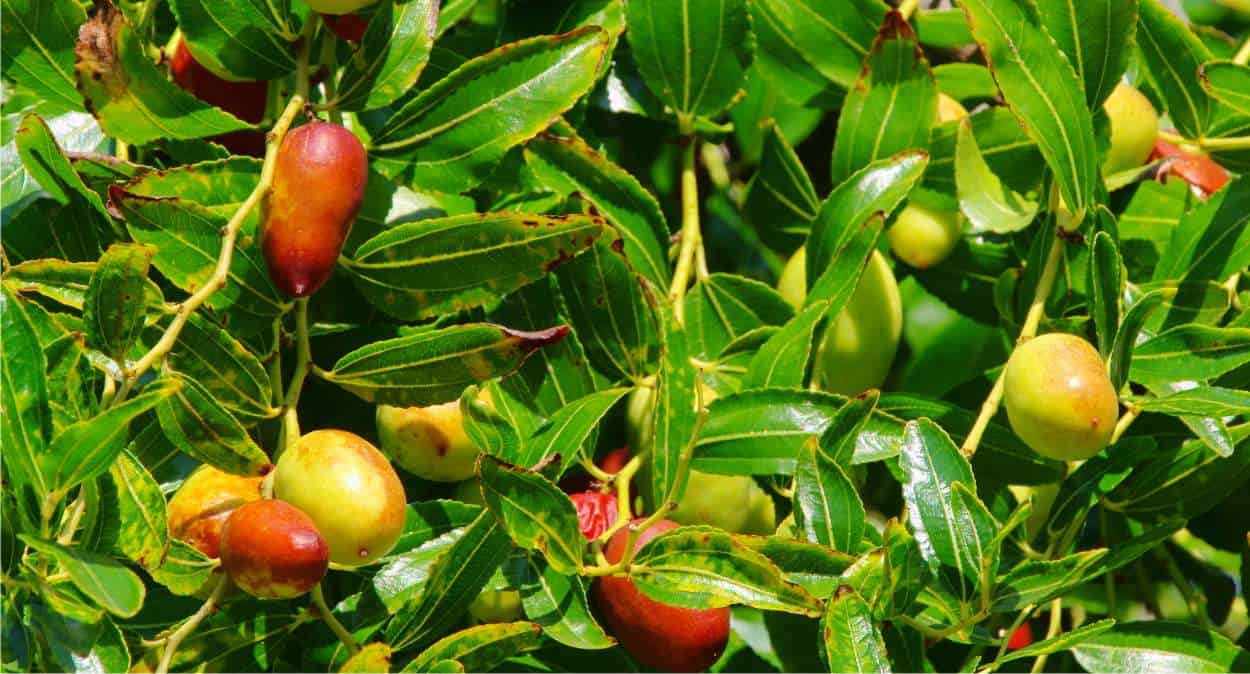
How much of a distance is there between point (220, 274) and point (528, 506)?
22 cm

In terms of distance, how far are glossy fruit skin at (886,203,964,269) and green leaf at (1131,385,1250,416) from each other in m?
0.24

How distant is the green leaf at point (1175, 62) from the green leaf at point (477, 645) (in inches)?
24.4

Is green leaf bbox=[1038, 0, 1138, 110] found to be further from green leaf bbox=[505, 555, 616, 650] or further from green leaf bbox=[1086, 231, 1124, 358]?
green leaf bbox=[505, 555, 616, 650]

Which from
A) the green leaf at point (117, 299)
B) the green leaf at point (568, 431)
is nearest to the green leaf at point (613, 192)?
the green leaf at point (568, 431)

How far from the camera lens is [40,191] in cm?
102

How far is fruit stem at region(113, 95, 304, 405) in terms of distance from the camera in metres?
0.84

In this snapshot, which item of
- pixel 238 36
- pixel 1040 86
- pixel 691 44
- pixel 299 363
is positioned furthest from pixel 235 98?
pixel 1040 86

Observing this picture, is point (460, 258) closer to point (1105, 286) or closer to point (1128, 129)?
point (1105, 286)

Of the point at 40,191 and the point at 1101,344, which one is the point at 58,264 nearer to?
the point at 40,191

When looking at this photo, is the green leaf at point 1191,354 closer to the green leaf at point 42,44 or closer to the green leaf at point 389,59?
the green leaf at point 389,59

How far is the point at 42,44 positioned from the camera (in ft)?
3.16

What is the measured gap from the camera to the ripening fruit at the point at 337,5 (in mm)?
937

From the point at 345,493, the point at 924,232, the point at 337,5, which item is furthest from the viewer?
the point at 924,232

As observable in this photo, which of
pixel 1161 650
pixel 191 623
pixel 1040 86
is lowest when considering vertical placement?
pixel 1161 650
